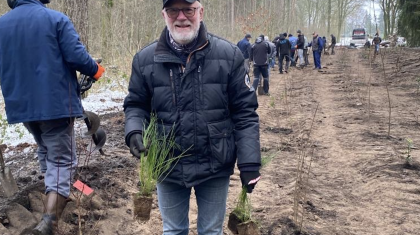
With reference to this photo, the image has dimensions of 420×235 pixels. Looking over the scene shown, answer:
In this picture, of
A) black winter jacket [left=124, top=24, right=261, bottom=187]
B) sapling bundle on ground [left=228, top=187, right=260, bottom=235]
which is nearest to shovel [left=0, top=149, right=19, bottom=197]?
black winter jacket [left=124, top=24, right=261, bottom=187]

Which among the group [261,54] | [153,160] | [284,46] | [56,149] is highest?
[284,46]

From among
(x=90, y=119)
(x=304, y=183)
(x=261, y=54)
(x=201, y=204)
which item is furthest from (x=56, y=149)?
(x=261, y=54)

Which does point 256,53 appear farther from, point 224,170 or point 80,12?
point 224,170

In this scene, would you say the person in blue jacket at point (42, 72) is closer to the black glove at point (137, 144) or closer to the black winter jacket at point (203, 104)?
the black glove at point (137, 144)

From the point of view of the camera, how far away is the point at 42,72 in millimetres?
3049

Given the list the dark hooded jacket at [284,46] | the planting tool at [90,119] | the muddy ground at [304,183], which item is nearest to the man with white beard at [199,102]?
the muddy ground at [304,183]

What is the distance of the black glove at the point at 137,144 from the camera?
2.30 m

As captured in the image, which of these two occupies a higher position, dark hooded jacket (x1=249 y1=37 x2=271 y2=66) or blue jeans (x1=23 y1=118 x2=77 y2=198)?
dark hooded jacket (x1=249 y1=37 x2=271 y2=66)

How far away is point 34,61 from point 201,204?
168 centimetres

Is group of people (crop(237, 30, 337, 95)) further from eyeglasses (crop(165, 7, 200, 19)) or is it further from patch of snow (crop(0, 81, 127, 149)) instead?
patch of snow (crop(0, 81, 127, 149))

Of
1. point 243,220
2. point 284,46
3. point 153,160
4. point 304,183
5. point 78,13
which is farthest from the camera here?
point 284,46

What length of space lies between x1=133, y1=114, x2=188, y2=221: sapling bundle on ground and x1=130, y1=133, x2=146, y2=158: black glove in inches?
1.2

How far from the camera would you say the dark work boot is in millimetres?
2957

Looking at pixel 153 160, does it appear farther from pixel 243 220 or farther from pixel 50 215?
pixel 50 215
